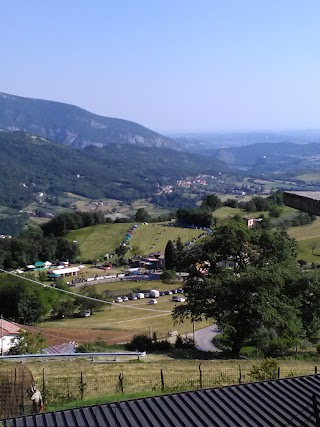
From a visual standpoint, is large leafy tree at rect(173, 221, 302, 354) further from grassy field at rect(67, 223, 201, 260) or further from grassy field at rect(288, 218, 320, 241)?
grassy field at rect(67, 223, 201, 260)

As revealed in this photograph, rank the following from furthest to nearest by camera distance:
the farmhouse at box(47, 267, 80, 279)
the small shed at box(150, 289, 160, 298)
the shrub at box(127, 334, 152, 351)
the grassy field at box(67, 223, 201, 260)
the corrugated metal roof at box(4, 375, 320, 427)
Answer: the grassy field at box(67, 223, 201, 260), the farmhouse at box(47, 267, 80, 279), the small shed at box(150, 289, 160, 298), the shrub at box(127, 334, 152, 351), the corrugated metal roof at box(4, 375, 320, 427)

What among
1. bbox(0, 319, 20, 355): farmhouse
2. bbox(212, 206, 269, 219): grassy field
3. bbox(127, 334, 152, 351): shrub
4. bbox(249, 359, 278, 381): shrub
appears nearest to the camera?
bbox(249, 359, 278, 381): shrub

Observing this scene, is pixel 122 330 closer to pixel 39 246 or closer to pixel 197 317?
pixel 197 317

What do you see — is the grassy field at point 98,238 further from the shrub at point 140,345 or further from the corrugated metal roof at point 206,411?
the corrugated metal roof at point 206,411

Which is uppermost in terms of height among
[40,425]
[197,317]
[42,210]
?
[40,425]

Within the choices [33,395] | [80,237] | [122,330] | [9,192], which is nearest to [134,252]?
[80,237]

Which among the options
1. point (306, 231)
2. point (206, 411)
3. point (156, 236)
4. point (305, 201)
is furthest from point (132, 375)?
point (156, 236)

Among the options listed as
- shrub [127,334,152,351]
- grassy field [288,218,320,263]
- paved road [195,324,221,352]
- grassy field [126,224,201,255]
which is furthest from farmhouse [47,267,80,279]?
shrub [127,334,152,351]
